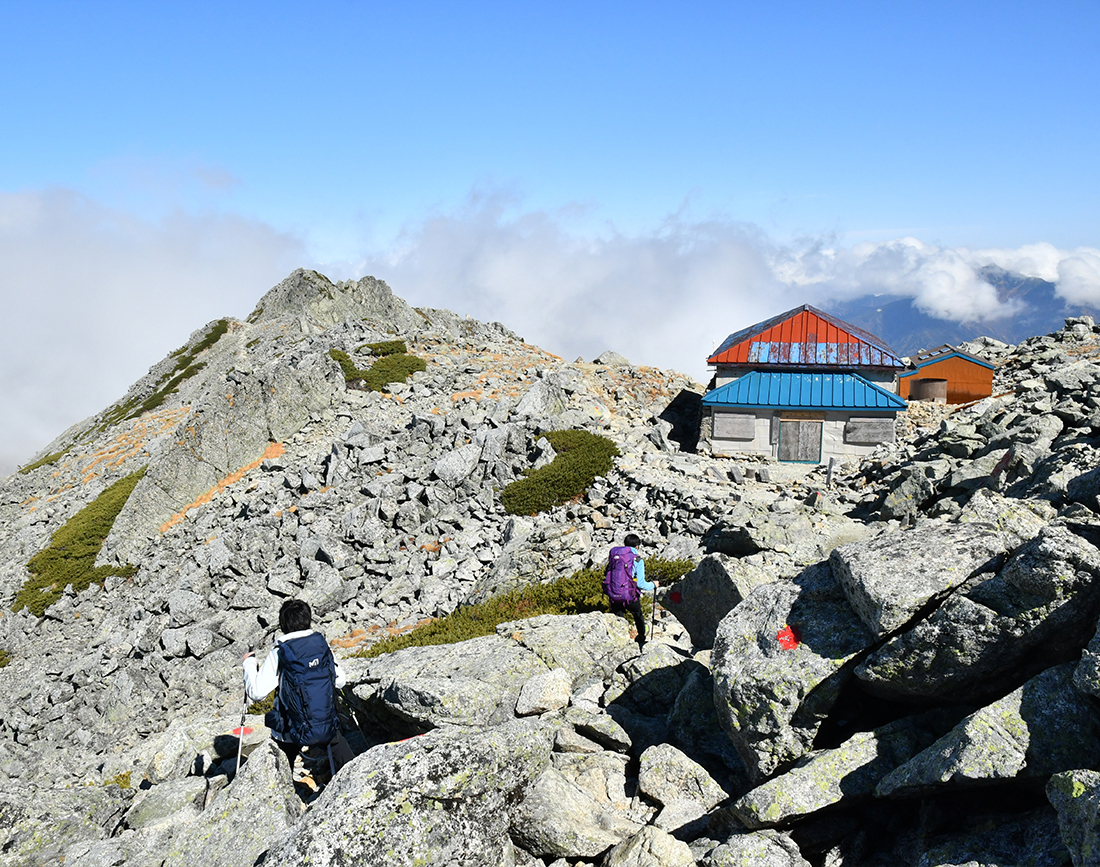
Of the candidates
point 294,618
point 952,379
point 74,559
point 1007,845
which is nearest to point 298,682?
point 294,618

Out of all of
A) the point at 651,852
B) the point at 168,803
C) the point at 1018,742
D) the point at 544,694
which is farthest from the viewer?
the point at 544,694

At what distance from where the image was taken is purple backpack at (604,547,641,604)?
1158 centimetres

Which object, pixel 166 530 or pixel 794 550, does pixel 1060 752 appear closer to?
pixel 794 550

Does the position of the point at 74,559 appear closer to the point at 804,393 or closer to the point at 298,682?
the point at 298,682

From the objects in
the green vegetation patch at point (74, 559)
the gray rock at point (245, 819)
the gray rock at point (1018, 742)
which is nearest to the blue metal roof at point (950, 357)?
the gray rock at point (1018, 742)

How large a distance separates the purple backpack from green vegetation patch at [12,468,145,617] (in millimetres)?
20909

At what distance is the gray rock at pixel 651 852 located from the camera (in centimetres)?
579

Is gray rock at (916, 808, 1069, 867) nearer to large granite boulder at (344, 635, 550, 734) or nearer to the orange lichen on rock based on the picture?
large granite boulder at (344, 635, 550, 734)

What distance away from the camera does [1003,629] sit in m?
5.80

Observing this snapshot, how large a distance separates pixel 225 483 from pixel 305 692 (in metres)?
22.3

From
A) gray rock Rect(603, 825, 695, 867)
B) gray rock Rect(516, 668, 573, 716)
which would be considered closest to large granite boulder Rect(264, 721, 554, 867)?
gray rock Rect(603, 825, 695, 867)

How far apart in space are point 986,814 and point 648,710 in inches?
178

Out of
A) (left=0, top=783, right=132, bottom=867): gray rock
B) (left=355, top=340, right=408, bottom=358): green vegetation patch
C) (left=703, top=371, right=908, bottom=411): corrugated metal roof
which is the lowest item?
(left=0, top=783, right=132, bottom=867): gray rock

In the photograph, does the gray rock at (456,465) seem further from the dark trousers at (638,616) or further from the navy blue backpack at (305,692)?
the navy blue backpack at (305,692)
